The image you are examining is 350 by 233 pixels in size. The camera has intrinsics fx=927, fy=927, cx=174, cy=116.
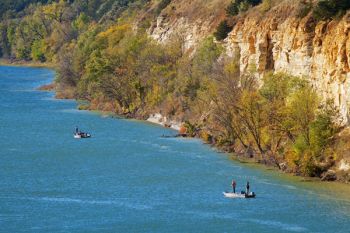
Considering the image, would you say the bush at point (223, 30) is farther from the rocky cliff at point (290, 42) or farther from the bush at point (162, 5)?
the bush at point (162, 5)

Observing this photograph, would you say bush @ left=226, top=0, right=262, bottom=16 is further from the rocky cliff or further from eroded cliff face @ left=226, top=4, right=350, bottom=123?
eroded cliff face @ left=226, top=4, right=350, bottom=123

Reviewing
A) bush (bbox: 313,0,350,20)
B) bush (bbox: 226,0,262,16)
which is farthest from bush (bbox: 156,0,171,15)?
bush (bbox: 313,0,350,20)

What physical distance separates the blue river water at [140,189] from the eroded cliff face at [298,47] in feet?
25.3

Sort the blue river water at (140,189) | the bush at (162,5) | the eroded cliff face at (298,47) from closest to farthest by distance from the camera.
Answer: the blue river water at (140,189)
the eroded cliff face at (298,47)
the bush at (162,5)

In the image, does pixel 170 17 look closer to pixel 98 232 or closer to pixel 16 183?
pixel 16 183

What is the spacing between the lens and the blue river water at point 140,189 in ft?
163

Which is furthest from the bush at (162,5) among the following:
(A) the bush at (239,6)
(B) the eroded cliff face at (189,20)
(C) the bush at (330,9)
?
(C) the bush at (330,9)

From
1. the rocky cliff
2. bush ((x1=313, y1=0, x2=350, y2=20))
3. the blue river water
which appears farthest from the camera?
bush ((x1=313, y1=0, x2=350, y2=20))

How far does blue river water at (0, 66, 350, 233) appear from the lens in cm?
4975

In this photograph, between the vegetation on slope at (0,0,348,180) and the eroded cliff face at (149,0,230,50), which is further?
the eroded cliff face at (149,0,230,50)

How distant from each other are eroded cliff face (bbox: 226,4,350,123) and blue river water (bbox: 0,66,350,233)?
7.71 m

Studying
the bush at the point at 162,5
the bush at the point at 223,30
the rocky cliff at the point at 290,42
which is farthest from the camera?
the bush at the point at 162,5

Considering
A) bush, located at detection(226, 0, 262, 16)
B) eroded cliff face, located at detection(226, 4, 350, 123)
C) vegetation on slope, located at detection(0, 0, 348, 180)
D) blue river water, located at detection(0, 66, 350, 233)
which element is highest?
bush, located at detection(226, 0, 262, 16)

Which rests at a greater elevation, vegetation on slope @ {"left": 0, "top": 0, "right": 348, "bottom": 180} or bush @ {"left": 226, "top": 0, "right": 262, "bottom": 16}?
bush @ {"left": 226, "top": 0, "right": 262, "bottom": 16}
